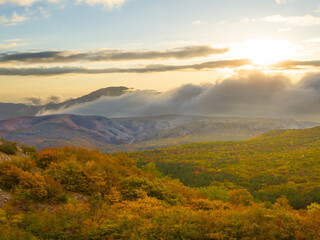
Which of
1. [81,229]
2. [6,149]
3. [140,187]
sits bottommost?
[140,187]

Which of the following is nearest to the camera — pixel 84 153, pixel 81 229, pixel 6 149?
pixel 81 229

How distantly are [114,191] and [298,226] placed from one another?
80.9 ft

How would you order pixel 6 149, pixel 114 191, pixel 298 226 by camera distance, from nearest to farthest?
pixel 298 226 < pixel 114 191 < pixel 6 149

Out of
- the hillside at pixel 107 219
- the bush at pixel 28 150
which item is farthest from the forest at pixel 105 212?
the bush at pixel 28 150

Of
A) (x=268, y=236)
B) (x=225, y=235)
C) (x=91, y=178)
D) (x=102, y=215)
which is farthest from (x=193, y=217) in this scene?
(x=91, y=178)

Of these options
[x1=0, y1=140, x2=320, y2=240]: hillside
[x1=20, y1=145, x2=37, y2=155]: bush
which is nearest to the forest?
[x1=0, y1=140, x2=320, y2=240]: hillside

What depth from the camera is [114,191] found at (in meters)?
43.0

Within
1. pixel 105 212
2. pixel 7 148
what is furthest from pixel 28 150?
pixel 105 212

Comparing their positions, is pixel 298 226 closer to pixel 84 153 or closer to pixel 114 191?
pixel 114 191

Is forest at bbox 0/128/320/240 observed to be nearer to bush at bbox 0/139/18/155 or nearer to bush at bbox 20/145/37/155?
bush at bbox 0/139/18/155

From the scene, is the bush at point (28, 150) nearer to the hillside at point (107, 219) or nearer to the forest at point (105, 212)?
the forest at point (105, 212)

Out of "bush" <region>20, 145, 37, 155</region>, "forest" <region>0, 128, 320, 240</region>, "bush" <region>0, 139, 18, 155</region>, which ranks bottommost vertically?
"forest" <region>0, 128, 320, 240</region>

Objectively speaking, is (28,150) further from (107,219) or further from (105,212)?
(107,219)

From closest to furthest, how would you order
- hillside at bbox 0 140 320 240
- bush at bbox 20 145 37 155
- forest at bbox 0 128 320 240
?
hillside at bbox 0 140 320 240 → forest at bbox 0 128 320 240 → bush at bbox 20 145 37 155
